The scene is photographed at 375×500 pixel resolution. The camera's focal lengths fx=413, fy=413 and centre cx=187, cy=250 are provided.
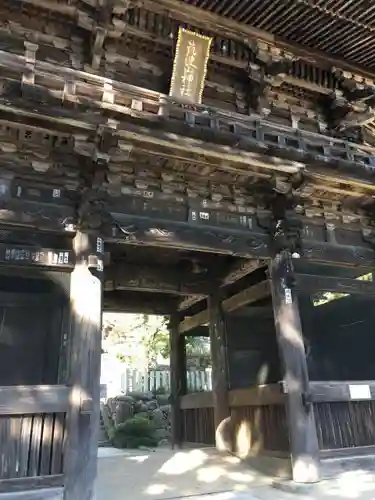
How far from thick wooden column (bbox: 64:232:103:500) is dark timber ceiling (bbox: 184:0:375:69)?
4.69 metres

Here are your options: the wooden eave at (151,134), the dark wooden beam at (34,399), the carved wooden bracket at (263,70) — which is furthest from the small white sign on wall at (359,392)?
the carved wooden bracket at (263,70)

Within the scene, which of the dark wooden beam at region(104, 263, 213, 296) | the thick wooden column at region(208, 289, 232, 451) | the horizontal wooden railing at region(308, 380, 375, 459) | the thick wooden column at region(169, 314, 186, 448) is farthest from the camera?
the thick wooden column at region(169, 314, 186, 448)

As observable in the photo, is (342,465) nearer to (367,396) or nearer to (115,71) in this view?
(367,396)

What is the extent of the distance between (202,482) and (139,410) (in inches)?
372

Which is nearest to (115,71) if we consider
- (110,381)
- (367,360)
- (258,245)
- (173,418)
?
(258,245)

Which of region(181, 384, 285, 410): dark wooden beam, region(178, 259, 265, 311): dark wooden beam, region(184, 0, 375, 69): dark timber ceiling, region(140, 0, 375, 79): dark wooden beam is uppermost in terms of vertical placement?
region(184, 0, 375, 69): dark timber ceiling

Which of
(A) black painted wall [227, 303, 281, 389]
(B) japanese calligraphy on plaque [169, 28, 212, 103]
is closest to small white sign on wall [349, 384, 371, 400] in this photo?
(A) black painted wall [227, 303, 281, 389]

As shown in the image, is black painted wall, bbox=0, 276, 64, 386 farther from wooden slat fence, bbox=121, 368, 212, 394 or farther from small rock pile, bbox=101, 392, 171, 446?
wooden slat fence, bbox=121, 368, 212, 394

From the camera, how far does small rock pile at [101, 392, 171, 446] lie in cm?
1466

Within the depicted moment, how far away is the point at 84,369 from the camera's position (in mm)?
5371

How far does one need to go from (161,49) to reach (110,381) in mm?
18076

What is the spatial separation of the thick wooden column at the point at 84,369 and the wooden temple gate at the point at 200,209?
0.08 ft

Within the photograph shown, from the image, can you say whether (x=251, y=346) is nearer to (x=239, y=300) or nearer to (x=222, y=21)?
(x=239, y=300)

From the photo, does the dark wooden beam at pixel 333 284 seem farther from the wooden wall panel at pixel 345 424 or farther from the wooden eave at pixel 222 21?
the wooden eave at pixel 222 21
